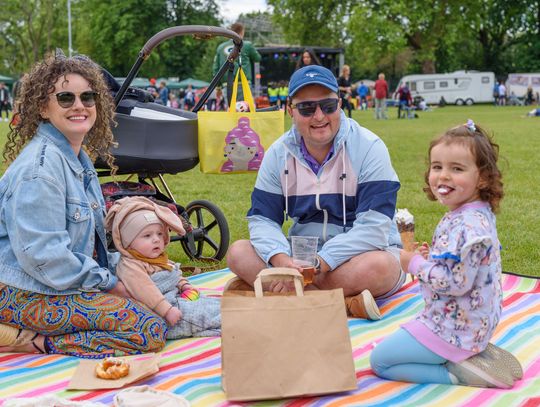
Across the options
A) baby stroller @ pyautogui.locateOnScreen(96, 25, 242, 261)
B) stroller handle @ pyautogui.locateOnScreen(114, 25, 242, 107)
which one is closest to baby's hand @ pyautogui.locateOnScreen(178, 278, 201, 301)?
baby stroller @ pyautogui.locateOnScreen(96, 25, 242, 261)

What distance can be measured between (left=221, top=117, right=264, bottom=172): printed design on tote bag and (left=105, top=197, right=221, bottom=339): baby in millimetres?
1082

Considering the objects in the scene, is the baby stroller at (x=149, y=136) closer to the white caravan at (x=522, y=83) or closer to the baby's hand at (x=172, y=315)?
the baby's hand at (x=172, y=315)

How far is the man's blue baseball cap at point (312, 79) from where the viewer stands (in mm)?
3795

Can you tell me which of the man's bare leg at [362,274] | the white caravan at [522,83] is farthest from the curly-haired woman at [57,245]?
the white caravan at [522,83]

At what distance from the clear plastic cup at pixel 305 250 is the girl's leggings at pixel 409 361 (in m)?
0.65

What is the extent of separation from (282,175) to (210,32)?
1342 millimetres

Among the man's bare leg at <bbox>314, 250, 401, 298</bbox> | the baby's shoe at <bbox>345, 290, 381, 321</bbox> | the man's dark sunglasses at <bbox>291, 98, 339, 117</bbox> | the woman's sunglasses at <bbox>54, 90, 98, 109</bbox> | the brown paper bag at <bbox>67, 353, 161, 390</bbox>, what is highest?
the woman's sunglasses at <bbox>54, 90, 98, 109</bbox>

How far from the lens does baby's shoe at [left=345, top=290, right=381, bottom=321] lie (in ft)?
12.8

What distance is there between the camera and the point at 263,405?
2.91 m

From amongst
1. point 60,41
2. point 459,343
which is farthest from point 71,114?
point 60,41

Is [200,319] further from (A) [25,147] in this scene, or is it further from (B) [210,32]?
(B) [210,32]

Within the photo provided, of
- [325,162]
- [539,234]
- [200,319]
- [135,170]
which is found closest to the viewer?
[200,319]

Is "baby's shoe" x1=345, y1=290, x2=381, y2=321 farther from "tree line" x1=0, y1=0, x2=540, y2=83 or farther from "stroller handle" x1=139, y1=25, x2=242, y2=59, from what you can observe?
"tree line" x1=0, y1=0, x2=540, y2=83

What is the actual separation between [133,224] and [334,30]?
47.8m
